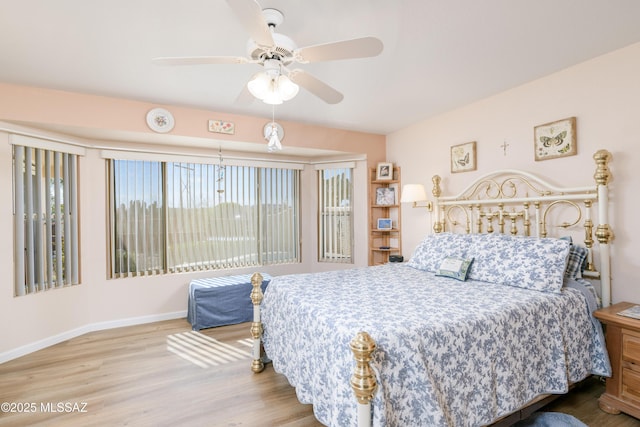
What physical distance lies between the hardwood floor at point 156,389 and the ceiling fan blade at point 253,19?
2.20m

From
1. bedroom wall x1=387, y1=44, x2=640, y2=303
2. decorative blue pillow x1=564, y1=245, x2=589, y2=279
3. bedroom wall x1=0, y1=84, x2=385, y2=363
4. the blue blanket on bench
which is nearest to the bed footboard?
decorative blue pillow x1=564, y1=245, x2=589, y2=279

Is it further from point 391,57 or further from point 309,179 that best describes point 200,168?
point 391,57

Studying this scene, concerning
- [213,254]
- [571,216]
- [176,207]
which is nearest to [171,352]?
[213,254]

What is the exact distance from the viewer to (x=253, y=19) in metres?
1.36

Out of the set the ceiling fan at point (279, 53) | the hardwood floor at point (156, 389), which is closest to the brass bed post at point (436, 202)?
the hardwood floor at point (156, 389)

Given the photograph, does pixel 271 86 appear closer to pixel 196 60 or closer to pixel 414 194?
pixel 196 60

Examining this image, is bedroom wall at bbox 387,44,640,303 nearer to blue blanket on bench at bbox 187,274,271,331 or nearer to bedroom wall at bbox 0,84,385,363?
bedroom wall at bbox 0,84,385,363

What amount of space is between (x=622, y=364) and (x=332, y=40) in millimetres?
2827

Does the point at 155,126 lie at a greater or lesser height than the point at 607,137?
greater

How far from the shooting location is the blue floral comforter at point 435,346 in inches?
57.2

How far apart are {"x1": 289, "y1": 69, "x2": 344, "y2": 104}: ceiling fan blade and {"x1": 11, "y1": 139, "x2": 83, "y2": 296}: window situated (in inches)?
111

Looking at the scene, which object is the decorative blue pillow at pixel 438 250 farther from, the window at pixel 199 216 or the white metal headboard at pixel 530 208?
the window at pixel 199 216

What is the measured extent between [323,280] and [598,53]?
274cm

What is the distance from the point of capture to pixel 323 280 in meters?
2.59
